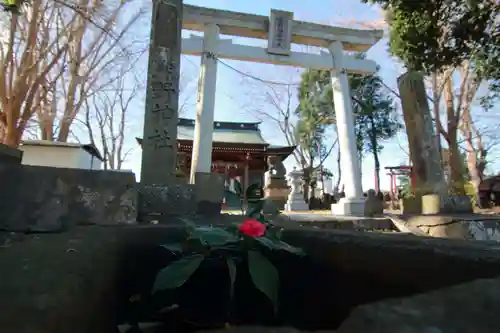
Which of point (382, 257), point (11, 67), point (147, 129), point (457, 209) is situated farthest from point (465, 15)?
point (11, 67)

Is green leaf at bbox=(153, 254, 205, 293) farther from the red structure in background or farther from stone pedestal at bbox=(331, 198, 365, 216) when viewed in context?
the red structure in background

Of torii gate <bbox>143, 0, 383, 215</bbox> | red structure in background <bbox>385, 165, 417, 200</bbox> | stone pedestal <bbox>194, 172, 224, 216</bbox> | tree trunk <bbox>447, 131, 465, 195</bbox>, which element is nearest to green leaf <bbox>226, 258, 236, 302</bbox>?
stone pedestal <bbox>194, 172, 224, 216</bbox>

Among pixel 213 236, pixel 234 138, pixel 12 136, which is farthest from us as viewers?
pixel 234 138

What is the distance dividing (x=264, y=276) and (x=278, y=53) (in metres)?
9.67

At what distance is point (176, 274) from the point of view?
56.3 inches

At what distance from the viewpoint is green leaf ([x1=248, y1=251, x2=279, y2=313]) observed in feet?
4.74

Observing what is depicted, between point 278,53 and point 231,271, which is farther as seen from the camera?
point 278,53

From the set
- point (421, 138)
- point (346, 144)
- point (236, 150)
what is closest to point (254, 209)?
point (421, 138)

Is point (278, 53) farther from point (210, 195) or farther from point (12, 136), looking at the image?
point (210, 195)

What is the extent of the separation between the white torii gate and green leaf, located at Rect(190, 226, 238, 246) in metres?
7.65

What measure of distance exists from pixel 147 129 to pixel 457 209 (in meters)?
6.71

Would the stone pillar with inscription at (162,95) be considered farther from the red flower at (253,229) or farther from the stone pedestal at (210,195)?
the red flower at (253,229)

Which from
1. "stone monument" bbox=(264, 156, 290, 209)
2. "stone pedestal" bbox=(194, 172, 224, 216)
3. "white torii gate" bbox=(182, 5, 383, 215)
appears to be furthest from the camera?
"stone monument" bbox=(264, 156, 290, 209)

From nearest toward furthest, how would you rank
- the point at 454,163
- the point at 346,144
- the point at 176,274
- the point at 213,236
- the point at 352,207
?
the point at 176,274 → the point at 213,236 → the point at 352,207 → the point at 346,144 → the point at 454,163
